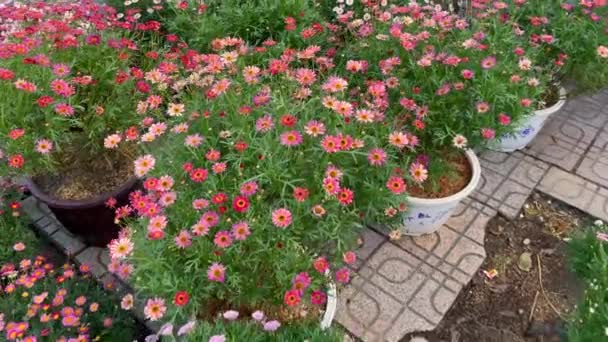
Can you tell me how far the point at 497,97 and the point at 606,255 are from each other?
923 millimetres

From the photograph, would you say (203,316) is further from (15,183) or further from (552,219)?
(552,219)

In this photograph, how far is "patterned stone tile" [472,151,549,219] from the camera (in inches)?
128

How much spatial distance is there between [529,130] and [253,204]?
7.54ft

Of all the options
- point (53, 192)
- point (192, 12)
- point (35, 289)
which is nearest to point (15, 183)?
point (53, 192)

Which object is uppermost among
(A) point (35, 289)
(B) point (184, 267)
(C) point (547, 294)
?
(B) point (184, 267)

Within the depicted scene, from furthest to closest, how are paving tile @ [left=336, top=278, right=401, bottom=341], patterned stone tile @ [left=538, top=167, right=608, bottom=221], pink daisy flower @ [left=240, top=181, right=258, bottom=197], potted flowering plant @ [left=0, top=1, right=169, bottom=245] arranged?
patterned stone tile @ [left=538, top=167, right=608, bottom=221], paving tile @ [left=336, top=278, right=401, bottom=341], potted flowering plant @ [left=0, top=1, right=169, bottom=245], pink daisy flower @ [left=240, top=181, right=258, bottom=197]

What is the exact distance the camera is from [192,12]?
132 inches

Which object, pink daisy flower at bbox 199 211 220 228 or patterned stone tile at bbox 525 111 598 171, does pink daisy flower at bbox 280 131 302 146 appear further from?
patterned stone tile at bbox 525 111 598 171

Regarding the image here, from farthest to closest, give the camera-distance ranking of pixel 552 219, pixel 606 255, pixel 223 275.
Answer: pixel 552 219 < pixel 606 255 < pixel 223 275

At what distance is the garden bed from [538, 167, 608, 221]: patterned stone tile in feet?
0.22

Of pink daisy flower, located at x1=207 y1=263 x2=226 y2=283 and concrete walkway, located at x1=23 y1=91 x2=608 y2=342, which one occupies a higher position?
pink daisy flower, located at x1=207 y1=263 x2=226 y2=283

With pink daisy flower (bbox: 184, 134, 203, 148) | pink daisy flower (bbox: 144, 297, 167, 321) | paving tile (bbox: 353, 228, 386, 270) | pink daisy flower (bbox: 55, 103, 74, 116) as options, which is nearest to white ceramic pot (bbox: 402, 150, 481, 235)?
paving tile (bbox: 353, 228, 386, 270)

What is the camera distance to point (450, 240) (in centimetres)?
301

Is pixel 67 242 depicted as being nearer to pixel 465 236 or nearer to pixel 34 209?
pixel 34 209
